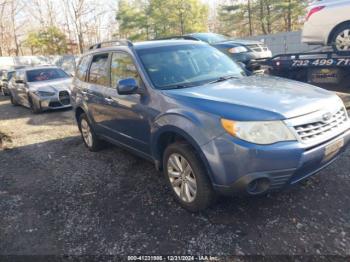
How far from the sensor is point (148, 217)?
3.23m

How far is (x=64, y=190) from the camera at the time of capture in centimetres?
407

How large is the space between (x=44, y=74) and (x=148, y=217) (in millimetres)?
9122

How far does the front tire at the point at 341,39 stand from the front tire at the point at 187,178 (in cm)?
533

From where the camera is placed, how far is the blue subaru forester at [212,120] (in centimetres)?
258

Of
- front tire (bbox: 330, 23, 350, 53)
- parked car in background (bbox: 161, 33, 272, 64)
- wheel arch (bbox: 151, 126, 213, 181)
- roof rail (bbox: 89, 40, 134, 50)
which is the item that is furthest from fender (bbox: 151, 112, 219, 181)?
parked car in background (bbox: 161, 33, 272, 64)

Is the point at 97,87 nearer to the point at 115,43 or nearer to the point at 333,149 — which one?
the point at 115,43

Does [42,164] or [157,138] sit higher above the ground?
[157,138]

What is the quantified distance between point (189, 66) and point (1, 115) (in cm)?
920

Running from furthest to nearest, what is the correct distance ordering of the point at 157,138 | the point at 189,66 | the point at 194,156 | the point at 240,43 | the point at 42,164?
the point at 240,43 → the point at 42,164 → the point at 189,66 → the point at 157,138 → the point at 194,156

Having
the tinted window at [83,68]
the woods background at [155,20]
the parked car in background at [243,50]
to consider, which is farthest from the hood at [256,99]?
the woods background at [155,20]

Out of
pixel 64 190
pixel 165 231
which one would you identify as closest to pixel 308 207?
pixel 165 231

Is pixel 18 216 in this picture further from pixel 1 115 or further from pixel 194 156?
pixel 1 115

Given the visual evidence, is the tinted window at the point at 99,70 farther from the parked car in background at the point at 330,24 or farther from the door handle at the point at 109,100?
the parked car in background at the point at 330,24

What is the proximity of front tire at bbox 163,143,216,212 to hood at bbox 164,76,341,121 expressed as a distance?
19.4 inches
